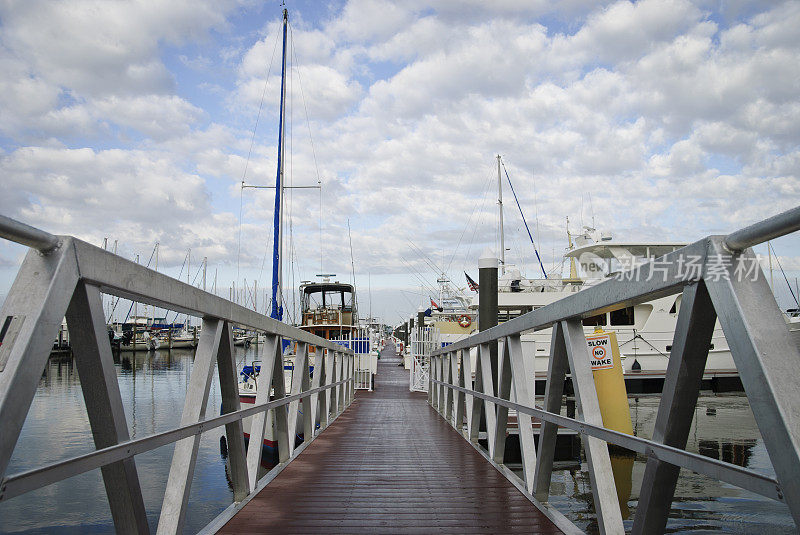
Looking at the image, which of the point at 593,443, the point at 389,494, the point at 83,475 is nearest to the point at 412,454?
the point at 389,494

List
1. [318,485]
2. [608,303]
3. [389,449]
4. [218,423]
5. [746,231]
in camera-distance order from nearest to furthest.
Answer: [746,231] → [608,303] → [218,423] → [318,485] → [389,449]

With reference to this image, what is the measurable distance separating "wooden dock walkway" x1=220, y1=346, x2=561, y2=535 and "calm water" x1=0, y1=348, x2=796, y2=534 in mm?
2688

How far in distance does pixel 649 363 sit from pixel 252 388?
541 inches

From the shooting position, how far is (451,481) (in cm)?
490

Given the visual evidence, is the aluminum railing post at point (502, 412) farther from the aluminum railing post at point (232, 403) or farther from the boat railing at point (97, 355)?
the boat railing at point (97, 355)

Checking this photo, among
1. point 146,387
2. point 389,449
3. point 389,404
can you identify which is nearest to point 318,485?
point 389,449

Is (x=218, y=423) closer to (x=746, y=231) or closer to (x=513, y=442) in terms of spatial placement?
(x=746, y=231)

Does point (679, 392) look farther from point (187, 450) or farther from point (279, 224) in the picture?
point (279, 224)

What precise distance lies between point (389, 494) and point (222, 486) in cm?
755

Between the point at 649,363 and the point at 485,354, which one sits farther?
the point at 649,363

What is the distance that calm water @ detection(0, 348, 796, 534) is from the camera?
7703 millimetres

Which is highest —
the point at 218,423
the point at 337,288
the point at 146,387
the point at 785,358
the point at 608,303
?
the point at 337,288

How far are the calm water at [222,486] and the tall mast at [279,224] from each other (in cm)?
419

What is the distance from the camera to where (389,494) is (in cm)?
449
